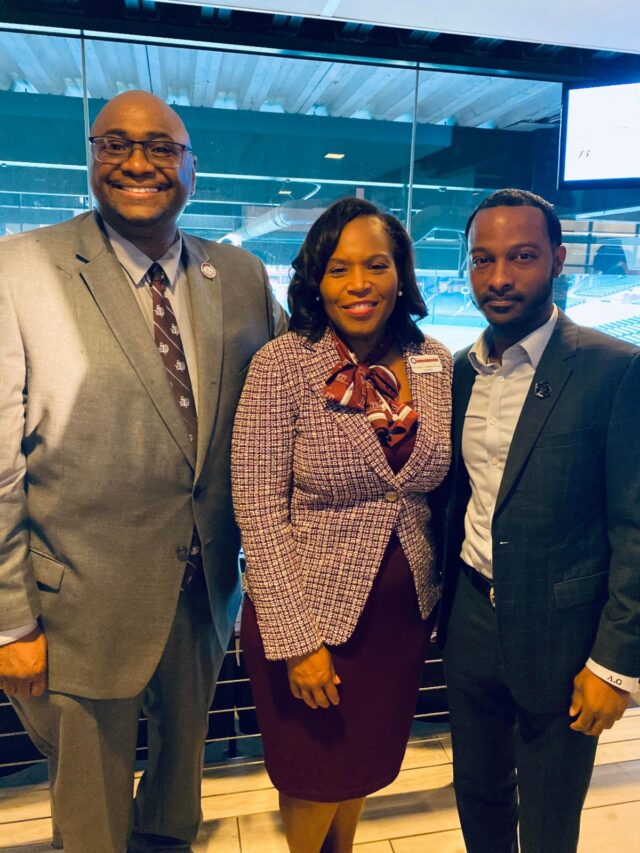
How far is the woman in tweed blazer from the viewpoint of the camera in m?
1.48

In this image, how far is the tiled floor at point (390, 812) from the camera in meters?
2.14

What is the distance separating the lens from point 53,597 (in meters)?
1.52

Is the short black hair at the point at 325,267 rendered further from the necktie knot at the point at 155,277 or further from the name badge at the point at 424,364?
the necktie knot at the point at 155,277

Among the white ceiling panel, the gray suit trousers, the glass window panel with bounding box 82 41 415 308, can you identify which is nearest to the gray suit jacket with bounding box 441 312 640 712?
the gray suit trousers

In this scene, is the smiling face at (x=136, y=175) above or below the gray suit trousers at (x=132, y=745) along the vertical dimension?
above

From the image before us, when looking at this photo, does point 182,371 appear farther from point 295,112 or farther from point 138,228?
point 295,112

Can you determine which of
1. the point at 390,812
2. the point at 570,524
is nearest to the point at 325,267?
the point at 570,524

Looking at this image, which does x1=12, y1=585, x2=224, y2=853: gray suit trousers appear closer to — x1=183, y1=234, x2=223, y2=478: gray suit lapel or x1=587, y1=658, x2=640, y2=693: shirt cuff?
x1=183, y1=234, x2=223, y2=478: gray suit lapel

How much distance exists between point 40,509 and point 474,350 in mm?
1064

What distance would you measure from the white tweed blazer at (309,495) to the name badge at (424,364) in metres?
0.14

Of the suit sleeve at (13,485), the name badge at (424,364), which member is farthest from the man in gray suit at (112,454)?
the name badge at (424,364)

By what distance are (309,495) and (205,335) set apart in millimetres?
452

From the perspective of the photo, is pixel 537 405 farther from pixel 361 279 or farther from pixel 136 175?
pixel 136 175

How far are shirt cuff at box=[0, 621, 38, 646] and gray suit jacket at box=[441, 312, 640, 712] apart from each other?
1050 mm
